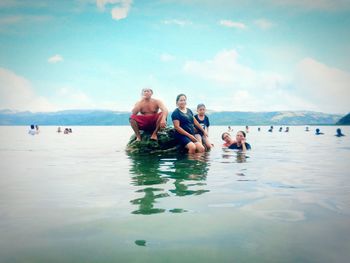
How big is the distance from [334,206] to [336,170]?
4.92 meters

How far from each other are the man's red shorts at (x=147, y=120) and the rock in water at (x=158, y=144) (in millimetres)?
502

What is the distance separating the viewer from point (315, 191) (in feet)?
20.7

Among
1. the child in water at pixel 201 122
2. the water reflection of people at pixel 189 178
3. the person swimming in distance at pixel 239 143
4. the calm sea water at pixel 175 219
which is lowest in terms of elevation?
the calm sea water at pixel 175 219

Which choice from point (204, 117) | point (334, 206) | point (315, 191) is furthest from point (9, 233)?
point (204, 117)

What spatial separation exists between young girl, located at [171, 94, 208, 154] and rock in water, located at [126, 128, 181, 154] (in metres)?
0.54

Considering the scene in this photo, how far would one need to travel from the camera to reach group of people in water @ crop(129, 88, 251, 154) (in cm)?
1373

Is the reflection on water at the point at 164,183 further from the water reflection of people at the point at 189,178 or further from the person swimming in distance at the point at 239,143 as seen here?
the person swimming in distance at the point at 239,143

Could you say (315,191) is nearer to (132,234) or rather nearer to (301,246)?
(301,246)

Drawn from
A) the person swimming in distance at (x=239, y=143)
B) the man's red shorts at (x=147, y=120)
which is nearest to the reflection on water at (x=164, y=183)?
the man's red shorts at (x=147, y=120)

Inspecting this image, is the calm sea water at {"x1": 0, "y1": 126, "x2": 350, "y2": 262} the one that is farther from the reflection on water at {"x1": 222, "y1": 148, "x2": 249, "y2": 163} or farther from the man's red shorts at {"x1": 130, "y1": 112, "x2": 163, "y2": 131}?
the man's red shorts at {"x1": 130, "y1": 112, "x2": 163, "y2": 131}

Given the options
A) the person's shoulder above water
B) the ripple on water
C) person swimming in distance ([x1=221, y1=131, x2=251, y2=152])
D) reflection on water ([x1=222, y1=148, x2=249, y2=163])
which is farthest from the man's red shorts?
the ripple on water

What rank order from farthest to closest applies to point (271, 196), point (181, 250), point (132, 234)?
point (271, 196)
point (132, 234)
point (181, 250)

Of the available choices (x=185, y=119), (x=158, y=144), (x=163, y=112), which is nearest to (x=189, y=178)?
(x=185, y=119)

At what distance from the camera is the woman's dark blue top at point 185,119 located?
13.6 m
